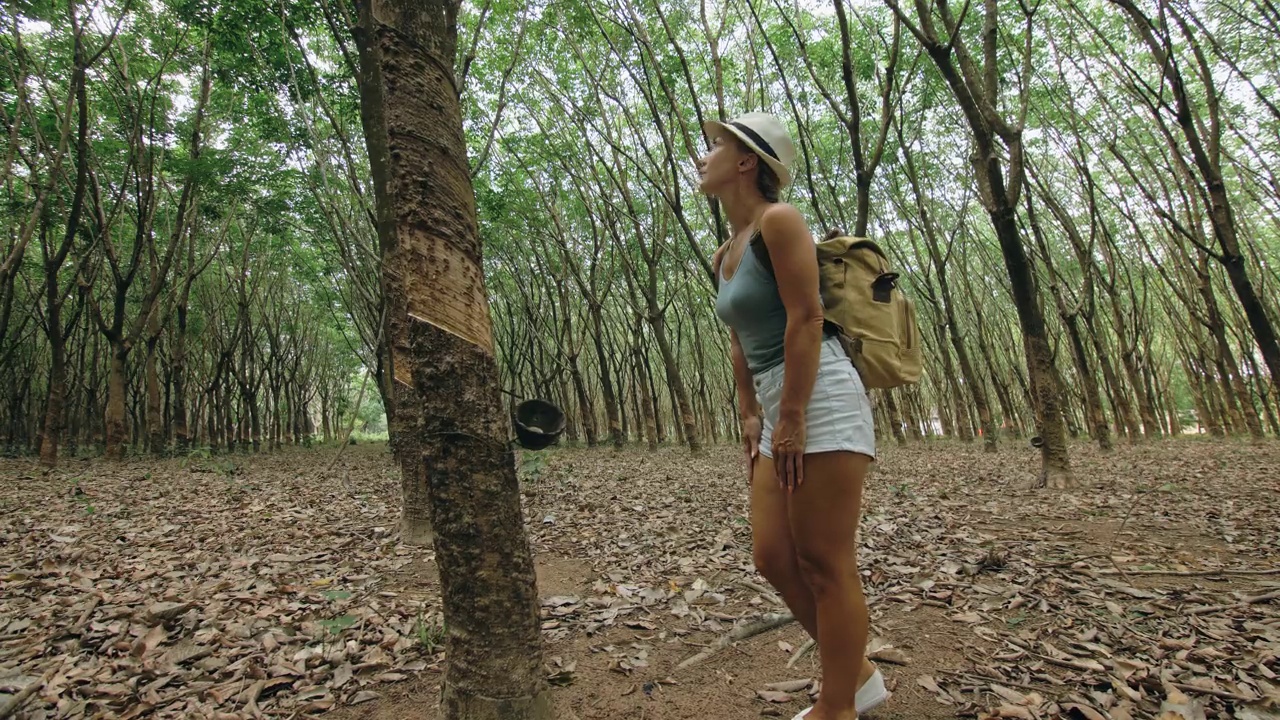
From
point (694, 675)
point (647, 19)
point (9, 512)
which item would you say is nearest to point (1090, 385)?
point (647, 19)

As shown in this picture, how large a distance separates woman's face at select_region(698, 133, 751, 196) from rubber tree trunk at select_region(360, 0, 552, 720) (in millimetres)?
871

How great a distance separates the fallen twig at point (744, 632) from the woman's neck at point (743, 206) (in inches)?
78.4

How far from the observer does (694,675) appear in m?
2.63

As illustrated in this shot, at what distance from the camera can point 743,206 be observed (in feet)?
6.79

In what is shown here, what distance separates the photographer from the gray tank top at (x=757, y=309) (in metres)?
1.92

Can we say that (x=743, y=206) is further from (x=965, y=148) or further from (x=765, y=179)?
(x=965, y=148)

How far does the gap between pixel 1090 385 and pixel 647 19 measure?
1142cm

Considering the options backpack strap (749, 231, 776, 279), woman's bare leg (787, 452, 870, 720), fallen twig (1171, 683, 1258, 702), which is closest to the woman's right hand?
woman's bare leg (787, 452, 870, 720)

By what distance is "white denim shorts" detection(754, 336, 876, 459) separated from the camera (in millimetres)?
1761

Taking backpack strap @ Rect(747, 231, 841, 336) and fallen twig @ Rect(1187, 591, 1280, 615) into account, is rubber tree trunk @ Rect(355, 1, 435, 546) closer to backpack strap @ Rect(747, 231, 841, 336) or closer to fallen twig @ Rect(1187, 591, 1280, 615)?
backpack strap @ Rect(747, 231, 841, 336)

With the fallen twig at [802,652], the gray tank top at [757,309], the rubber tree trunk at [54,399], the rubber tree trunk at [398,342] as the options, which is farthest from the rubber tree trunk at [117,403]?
the gray tank top at [757,309]

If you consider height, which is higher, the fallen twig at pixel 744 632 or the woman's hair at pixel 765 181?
the woman's hair at pixel 765 181

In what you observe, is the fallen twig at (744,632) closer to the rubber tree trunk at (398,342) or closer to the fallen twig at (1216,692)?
the fallen twig at (1216,692)

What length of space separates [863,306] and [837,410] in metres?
0.40
